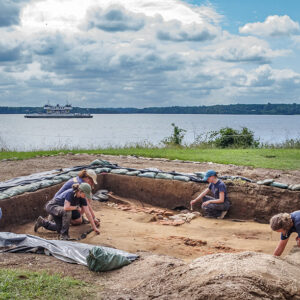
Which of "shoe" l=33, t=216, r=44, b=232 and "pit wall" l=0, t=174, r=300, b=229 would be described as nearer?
"shoe" l=33, t=216, r=44, b=232

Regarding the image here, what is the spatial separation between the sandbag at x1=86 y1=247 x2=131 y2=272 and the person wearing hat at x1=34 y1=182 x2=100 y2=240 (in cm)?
170

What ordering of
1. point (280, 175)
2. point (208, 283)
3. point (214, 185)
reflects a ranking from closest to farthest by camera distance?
1. point (208, 283)
2. point (214, 185)
3. point (280, 175)

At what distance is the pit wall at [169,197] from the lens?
8.27 metres

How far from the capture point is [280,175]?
11.0 meters

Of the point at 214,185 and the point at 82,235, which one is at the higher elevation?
the point at 214,185

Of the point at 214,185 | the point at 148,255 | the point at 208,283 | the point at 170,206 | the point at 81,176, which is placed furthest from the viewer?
the point at 170,206

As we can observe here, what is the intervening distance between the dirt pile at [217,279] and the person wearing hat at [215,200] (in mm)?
4029

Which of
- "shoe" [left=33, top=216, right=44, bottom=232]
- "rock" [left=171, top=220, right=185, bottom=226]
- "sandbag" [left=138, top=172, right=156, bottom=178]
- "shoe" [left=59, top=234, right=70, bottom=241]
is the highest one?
"sandbag" [left=138, top=172, right=156, bottom=178]

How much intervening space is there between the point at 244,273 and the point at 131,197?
6.78m

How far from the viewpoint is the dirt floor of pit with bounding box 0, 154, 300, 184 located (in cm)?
1113

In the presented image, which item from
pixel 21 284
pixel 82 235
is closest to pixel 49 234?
pixel 82 235

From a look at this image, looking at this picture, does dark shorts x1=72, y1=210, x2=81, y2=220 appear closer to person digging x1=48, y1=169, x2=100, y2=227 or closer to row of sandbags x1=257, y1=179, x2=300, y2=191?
person digging x1=48, y1=169, x2=100, y2=227

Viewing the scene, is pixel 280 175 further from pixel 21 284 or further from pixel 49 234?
pixel 21 284

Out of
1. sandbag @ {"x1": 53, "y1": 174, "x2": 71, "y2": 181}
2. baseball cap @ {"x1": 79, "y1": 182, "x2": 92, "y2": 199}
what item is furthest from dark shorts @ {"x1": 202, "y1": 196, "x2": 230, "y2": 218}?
baseball cap @ {"x1": 79, "y1": 182, "x2": 92, "y2": 199}
